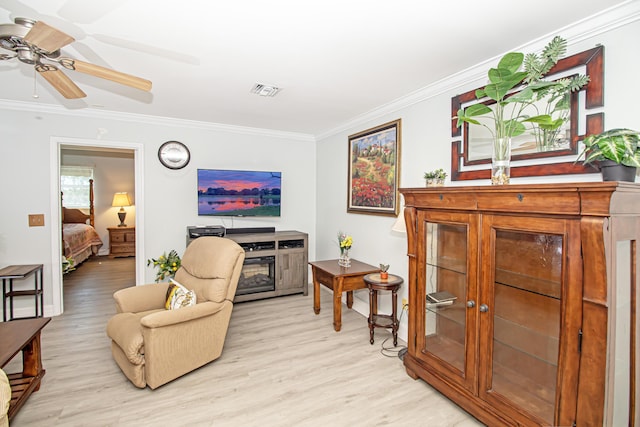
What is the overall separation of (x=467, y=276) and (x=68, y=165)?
8.85 m

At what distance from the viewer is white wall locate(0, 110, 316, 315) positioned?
11.9ft

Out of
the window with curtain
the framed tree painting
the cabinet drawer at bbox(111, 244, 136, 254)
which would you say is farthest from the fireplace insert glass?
the window with curtain

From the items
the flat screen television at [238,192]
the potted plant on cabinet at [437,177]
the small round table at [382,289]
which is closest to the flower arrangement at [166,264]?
the flat screen television at [238,192]

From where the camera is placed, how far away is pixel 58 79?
Answer: 2066 mm

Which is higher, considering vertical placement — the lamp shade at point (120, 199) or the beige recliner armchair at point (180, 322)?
the lamp shade at point (120, 199)

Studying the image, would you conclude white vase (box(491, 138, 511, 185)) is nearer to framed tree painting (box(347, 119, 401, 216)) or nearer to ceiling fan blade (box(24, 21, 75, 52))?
framed tree painting (box(347, 119, 401, 216))

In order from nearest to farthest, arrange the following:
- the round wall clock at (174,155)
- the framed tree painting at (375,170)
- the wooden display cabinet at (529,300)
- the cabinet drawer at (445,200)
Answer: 1. the wooden display cabinet at (529,300)
2. the cabinet drawer at (445,200)
3. the framed tree painting at (375,170)
4. the round wall clock at (174,155)

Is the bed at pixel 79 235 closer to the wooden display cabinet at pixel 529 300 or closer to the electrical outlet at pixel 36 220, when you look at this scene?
the electrical outlet at pixel 36 220

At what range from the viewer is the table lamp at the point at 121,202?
25.6ft

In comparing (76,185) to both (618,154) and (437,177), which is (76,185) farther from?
(618,154)

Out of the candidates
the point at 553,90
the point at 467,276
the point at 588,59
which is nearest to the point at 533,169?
the point at 553,90

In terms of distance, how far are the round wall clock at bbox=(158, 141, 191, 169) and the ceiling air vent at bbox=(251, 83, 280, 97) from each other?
5.74 feet

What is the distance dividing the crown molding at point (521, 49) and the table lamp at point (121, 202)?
6465mm

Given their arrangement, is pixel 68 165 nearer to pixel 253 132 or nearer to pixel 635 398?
pixel 253 132
